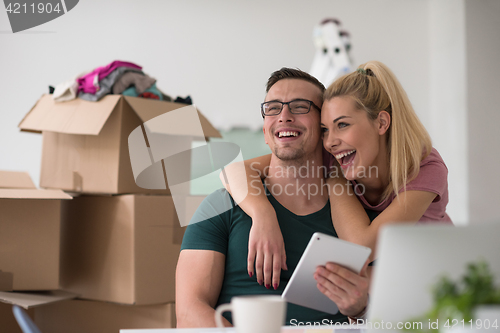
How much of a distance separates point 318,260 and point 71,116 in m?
1.22

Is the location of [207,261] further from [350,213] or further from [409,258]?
[409,258]

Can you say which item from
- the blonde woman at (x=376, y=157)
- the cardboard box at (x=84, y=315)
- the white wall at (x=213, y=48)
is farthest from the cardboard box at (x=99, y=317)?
the white wall at (x=213, y=48)

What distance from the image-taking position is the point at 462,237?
1.37 ft

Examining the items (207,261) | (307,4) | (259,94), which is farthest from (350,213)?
(307,4)

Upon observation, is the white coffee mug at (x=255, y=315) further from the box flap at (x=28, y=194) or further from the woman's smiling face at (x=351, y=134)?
the box flap at (x=28, y=194)

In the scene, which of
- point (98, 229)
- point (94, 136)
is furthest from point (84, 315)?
point (94, 136)

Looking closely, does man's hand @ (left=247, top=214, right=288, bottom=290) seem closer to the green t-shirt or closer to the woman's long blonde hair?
the green t-shirt

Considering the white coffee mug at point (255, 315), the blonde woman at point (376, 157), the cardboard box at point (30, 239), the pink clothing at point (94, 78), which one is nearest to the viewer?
the white coffee mug at point (255, 315)

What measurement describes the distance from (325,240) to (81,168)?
49.5 inches

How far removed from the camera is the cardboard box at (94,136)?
1.59 metres

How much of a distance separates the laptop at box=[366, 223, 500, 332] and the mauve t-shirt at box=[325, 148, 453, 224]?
0.76 metres

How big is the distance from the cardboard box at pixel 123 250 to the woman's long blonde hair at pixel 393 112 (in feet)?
2.69

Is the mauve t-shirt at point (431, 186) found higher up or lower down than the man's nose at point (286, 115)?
lower down

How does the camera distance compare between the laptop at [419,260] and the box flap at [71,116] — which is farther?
the box flap at [71,116]
